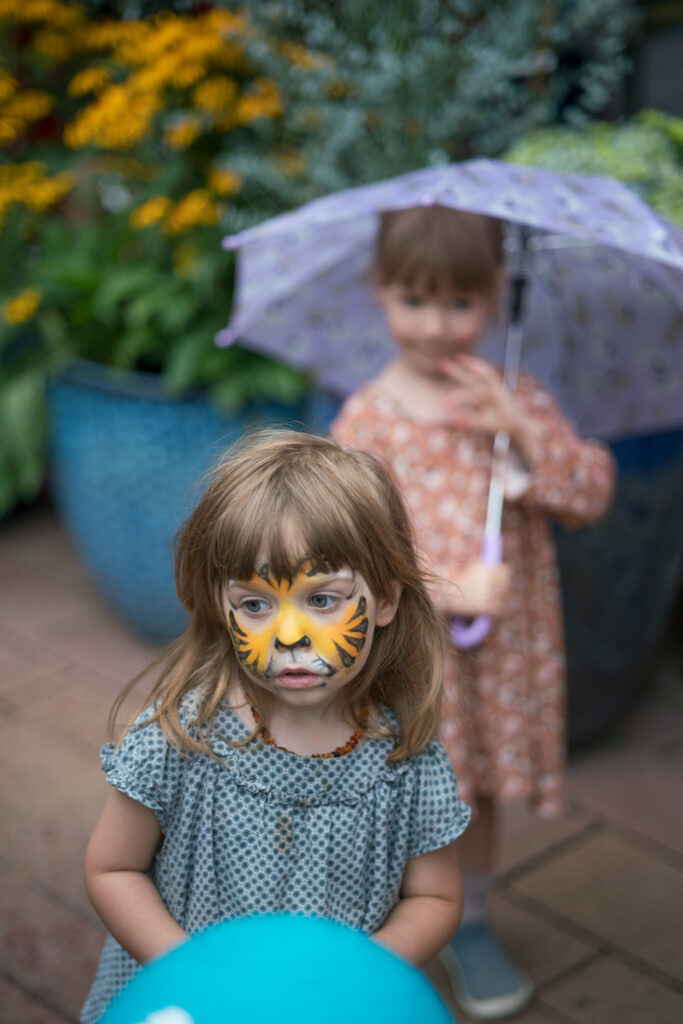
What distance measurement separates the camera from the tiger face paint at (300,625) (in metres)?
1.35

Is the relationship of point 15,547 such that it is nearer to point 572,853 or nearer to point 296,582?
point 572,853

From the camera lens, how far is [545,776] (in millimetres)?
2459

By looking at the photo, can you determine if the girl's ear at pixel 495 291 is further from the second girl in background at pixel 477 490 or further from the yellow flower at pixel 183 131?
the yellow flower at pixel 183 131

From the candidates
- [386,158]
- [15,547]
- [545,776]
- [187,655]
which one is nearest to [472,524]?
[545,776]

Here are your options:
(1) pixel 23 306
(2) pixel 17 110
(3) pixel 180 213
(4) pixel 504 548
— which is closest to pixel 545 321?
(4) pixel 504 548

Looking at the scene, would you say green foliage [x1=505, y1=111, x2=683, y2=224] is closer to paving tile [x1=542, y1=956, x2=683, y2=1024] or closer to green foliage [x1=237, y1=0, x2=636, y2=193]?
green foliage [x1=237, y1=0, x2=636, y2=193]

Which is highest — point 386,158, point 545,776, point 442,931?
point 386,158

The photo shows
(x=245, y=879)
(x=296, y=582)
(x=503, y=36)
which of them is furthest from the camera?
(x=503, y=36)

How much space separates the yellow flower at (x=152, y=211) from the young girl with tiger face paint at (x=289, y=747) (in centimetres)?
233

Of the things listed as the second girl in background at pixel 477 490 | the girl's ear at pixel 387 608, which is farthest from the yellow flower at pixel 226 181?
the girl's ear at pixel 387 608

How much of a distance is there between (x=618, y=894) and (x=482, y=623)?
3.29 feet

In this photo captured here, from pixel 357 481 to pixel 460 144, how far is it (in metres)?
3.02

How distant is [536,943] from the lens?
2.58m

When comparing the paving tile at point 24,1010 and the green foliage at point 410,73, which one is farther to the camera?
the green foliage at point 410,73
